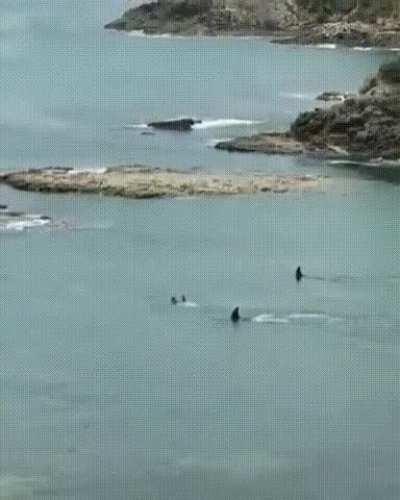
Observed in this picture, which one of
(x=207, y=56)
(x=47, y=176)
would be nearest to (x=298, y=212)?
(x=47, y=176)

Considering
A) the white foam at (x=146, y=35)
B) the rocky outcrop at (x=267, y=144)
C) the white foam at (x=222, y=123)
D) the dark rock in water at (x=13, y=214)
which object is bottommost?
the white foam at (x=146, y=35)

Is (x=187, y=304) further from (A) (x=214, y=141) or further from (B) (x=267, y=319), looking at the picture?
(A) (x=214, y=141)

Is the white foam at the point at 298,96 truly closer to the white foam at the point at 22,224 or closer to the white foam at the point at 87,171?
the white foam at the point at 87,171

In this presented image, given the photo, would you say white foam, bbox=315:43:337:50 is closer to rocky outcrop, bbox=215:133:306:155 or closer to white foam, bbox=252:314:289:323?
rocky outcrop, bbox=215:133:306:155

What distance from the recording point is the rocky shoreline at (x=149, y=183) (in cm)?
2941

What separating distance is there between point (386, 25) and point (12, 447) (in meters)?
38.5

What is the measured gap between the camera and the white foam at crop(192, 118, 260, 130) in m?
36.8

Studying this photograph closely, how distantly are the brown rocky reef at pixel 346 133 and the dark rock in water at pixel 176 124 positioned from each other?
244 cm

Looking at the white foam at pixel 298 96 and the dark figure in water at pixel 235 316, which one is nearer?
the dark figure in water at pixel 235 316

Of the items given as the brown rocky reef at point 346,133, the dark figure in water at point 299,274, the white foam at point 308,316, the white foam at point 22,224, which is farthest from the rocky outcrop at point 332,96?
the white foam at point 308,316

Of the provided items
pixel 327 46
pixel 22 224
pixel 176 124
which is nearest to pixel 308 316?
pixel 22 224

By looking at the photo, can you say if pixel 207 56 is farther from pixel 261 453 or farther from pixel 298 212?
pixel 261 453

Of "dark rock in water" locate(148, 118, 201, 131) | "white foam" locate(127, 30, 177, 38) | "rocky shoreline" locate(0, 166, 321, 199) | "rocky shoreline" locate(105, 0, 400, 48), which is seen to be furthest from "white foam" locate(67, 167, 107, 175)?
"white foam" locate(127, 30, 177, 38)

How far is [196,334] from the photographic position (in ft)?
69.7
